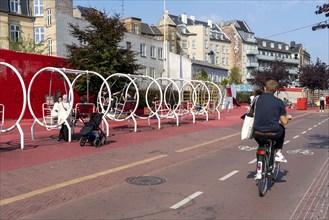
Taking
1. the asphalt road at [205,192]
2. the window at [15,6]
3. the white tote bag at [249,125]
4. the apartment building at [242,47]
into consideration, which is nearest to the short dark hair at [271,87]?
the white tote bag at [249,125]

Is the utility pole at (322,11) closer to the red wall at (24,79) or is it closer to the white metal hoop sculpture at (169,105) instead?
the white metal hoop sculpture at (169,105)

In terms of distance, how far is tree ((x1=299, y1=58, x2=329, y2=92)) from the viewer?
2010 inches

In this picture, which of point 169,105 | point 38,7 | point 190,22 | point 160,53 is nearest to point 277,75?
point 160,53

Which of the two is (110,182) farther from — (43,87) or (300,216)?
(43,87)

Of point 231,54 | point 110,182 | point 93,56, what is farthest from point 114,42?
point 231,54

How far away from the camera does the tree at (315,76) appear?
168 feet

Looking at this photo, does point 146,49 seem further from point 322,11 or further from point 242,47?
point 242,47

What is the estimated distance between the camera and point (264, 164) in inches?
260

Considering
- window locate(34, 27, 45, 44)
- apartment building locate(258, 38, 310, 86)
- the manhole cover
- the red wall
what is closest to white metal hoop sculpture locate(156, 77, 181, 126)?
the red wall

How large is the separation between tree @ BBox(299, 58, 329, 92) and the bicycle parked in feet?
157

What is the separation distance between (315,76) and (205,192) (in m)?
48.5

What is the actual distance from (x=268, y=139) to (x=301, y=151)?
5750mm

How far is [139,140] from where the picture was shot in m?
14.1

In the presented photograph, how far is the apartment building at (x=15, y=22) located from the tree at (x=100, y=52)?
1783 cm
